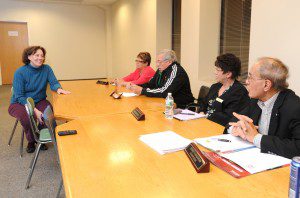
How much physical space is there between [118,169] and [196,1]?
11.4 feet

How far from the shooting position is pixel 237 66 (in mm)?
2582

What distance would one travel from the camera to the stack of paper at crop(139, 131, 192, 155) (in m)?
1.54

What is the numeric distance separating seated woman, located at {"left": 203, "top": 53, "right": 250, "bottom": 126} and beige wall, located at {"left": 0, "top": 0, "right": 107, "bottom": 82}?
24.9 feet

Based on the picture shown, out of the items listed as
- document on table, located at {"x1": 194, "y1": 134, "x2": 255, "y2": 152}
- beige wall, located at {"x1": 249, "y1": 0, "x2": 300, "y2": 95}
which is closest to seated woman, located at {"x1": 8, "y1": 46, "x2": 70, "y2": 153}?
document on table, located at {"x1": 194, "y1": 134, "x2": 255, "y2": 152}

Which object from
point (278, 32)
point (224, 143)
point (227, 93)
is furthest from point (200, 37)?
point (224, 143)

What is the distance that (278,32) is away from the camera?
2.77 metres

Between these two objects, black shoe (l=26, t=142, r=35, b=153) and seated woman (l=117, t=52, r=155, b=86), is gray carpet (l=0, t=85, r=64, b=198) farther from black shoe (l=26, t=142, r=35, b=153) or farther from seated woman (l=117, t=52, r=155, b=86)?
seated woman (l=117, t=52, r=155, b=86)

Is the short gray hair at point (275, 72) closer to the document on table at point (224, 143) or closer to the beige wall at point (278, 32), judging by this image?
the document on table at point (224, 143)

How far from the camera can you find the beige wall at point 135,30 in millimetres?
5578

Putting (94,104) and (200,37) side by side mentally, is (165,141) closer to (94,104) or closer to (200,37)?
(94,104)

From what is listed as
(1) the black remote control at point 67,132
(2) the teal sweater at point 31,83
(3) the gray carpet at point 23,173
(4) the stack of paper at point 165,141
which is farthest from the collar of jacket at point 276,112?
(2) the teal sweater at point 31,83

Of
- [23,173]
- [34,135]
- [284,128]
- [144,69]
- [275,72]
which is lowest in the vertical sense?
[23,173]

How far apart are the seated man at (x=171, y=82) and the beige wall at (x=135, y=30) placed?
2.35 metres

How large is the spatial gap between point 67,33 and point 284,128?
28.5ft
